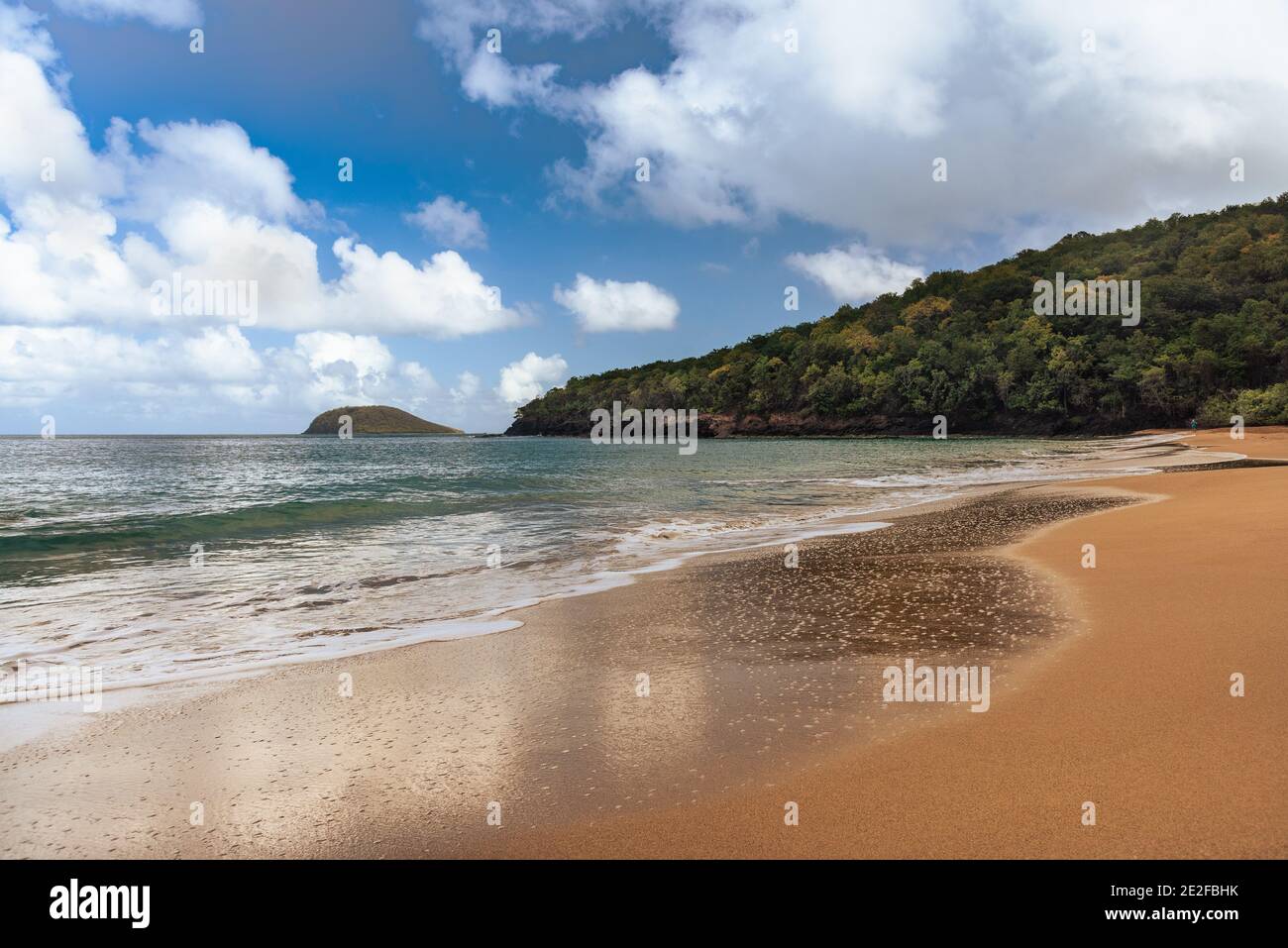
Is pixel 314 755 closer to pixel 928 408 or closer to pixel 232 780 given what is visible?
pixel 232 780

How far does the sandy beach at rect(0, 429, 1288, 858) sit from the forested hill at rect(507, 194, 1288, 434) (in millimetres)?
73551

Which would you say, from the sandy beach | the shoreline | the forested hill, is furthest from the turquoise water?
the forested hill

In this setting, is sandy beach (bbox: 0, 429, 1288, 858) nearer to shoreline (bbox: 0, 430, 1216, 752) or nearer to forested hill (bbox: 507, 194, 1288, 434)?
shoreline (bbox: 0, 430, 1216, 752)

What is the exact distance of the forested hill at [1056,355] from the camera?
252ft

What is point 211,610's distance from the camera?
8.32m

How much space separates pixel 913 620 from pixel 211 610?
26.1 ft

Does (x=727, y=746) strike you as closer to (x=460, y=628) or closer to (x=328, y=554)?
(x=460, y=628)

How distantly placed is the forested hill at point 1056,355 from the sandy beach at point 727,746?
7355cm

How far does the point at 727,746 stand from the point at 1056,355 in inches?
4063

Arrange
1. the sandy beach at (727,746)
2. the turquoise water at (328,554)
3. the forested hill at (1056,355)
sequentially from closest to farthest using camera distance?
the sandy beach at (727,746)
the turquoise water at (328,554)
the forested hill at (1056,355)

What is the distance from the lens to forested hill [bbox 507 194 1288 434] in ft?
252

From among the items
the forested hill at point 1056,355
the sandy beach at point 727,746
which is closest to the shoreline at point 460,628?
the sandy beach at point 727,746

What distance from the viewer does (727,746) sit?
3.80 meters

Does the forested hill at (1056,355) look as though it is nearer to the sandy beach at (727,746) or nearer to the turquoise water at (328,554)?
the turquoise water at (328,554)
